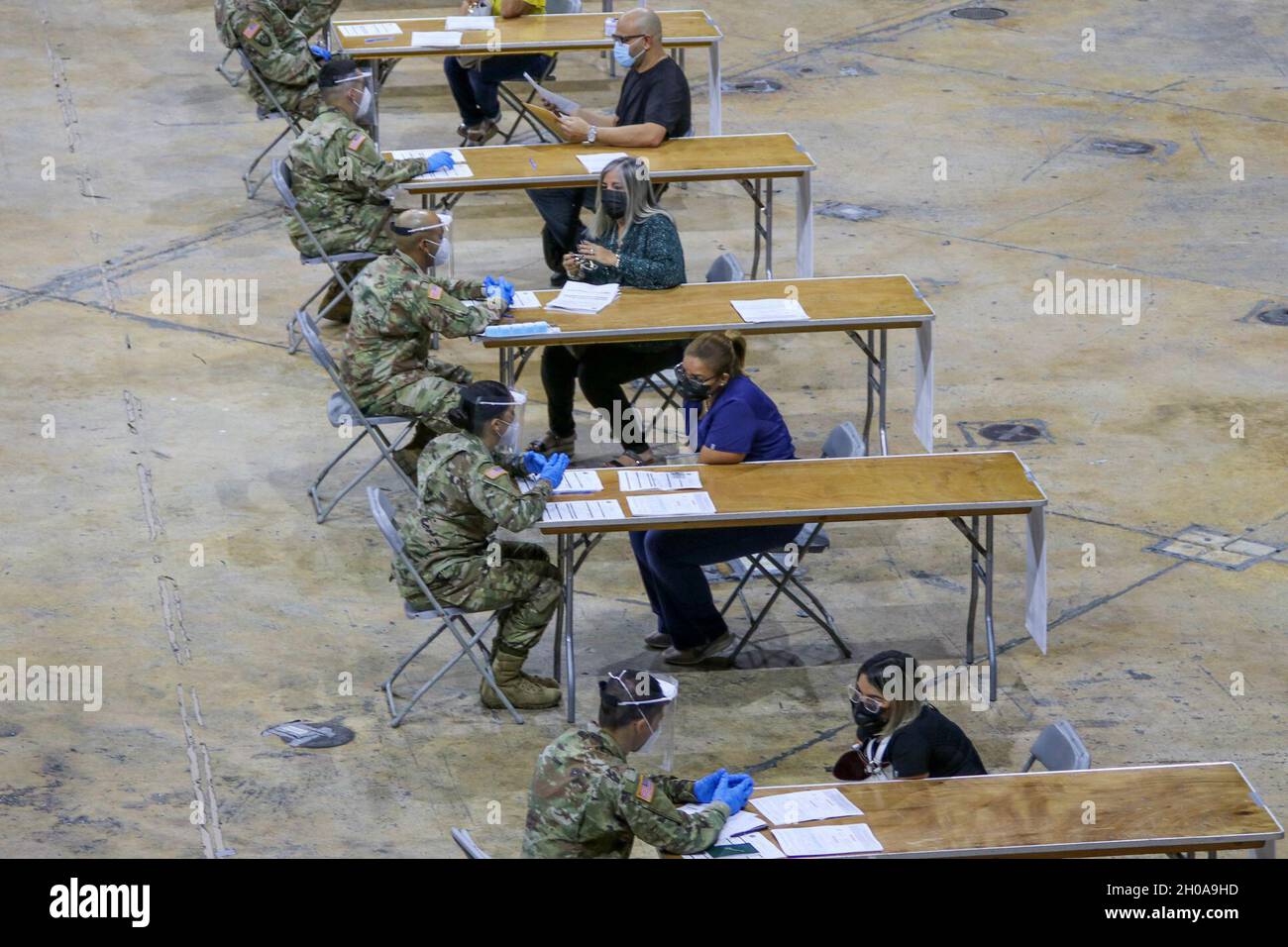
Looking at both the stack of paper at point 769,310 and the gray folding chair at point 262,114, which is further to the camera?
the gray folding chair at point 262,114

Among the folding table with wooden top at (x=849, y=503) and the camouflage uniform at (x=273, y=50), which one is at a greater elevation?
the camouflage uniform at (x=273, y=50)

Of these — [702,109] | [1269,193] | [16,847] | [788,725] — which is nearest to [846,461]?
[788,725]

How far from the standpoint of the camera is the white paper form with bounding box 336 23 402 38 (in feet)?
40.3

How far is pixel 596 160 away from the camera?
419 inches

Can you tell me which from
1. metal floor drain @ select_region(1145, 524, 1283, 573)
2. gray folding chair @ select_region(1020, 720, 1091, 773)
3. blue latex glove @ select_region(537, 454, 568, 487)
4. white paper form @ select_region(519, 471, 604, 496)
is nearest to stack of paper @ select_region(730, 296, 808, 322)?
white paper form @ select_region(519, 471, 604, 496)

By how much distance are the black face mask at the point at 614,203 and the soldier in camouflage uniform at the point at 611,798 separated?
3888 millimetres

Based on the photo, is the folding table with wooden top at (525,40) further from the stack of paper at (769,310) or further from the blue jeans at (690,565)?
the blue jeans at (690,565)

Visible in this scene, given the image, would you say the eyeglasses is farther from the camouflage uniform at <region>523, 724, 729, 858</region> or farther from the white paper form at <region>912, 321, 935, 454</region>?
the white paper form at <region>912, 321, 935, 454</region>

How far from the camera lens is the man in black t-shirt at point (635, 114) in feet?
35.6

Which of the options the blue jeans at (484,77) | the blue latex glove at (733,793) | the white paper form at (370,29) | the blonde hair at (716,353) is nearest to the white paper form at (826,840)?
the blue latex glove at (733,793)

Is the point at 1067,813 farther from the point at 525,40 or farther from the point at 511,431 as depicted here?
the point at 525,40

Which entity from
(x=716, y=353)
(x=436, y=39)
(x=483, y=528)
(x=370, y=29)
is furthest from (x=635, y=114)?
(x=483, y=528)

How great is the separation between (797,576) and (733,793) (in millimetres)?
2793

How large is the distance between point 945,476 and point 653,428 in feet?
8.15
